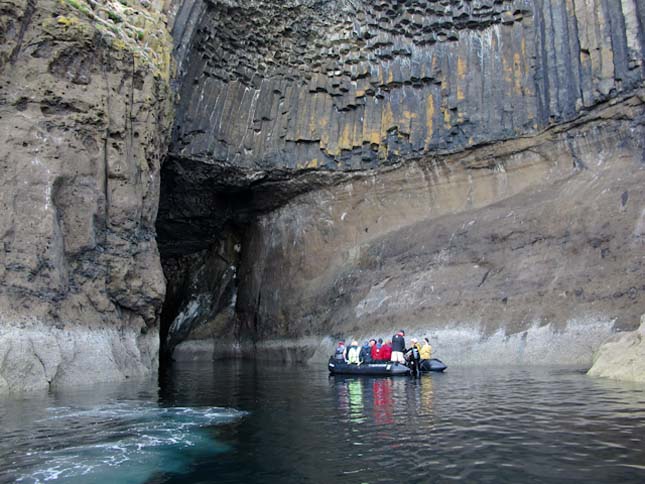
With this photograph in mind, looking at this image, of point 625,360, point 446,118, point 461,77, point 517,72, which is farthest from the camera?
point 446,118

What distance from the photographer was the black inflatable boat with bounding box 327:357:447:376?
20.0m

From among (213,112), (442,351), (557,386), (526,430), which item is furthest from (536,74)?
(526,430)

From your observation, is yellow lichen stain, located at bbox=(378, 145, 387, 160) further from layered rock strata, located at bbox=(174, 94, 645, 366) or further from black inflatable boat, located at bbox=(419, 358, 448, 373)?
black inflatable boat, located at bbox=(419, 358, 448, 373)

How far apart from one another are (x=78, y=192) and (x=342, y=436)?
52.3ft

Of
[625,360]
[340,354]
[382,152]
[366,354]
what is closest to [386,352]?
[366,354]

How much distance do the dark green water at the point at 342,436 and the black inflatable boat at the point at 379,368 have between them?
4.51 m

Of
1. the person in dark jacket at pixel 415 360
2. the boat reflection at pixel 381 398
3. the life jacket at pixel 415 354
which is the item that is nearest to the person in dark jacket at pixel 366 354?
the boat reflection at pixel 381 398

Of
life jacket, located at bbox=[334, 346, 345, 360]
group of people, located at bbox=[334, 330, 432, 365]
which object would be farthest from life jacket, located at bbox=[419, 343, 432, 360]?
life jacket, located at bbox=[334, 346, 345, 360]

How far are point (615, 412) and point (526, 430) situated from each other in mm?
2049

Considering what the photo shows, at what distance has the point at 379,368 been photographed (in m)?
20.5

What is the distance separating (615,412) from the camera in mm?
9938

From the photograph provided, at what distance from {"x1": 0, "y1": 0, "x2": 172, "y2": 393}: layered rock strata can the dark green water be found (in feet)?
13.1

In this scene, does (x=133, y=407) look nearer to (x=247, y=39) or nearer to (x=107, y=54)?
(x=107, y=54)

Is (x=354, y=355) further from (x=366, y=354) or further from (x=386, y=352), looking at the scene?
(x=386, y=352)
